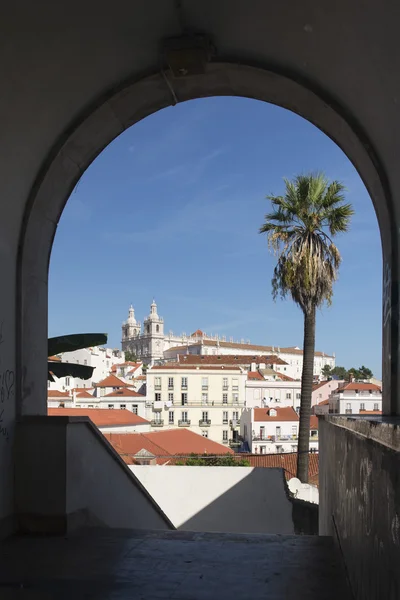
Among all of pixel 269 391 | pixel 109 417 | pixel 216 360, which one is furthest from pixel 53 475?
pixel 216 360

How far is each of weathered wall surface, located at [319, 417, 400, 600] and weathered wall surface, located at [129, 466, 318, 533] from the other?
28.3ft

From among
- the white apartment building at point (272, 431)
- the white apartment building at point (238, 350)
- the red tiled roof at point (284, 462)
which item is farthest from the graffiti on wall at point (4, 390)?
the white apartment building at point (238, 350)

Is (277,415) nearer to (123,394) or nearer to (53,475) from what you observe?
(123,394)

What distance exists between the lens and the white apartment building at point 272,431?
74438 millimetres

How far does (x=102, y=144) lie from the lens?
5.67 meters

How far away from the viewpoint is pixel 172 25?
4.49 meters

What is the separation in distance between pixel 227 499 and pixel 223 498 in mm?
85

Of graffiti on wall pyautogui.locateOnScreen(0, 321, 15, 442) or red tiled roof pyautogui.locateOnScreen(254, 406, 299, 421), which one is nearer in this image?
graffiti on wall pyautogui.locateOnScreen(0, 321, 15, 442)

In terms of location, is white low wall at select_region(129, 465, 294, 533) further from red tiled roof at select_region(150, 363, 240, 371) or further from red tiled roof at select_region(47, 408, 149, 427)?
red tiled roof at select_region(150, 363, 240, 371)

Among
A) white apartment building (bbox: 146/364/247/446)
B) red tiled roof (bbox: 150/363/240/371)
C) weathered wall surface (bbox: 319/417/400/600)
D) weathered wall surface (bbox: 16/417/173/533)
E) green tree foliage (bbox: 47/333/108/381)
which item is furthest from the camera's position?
red tiled roof (bbox: 150/363/240/371)

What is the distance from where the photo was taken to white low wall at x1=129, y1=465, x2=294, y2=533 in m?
11.7

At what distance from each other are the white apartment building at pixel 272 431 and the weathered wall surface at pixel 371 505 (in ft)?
237

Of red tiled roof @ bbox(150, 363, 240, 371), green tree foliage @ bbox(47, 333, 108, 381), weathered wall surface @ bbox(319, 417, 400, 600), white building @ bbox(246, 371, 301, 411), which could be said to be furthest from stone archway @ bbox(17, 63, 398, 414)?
white building @ bbox(246, 371, 301, 411)

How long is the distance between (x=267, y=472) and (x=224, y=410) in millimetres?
78507
